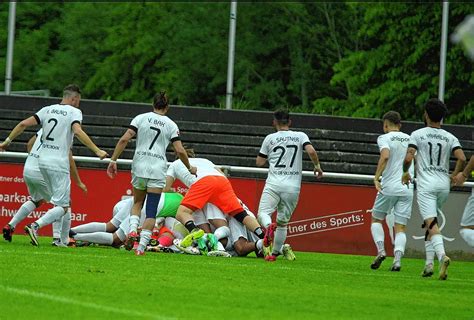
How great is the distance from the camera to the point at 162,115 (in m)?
20.0

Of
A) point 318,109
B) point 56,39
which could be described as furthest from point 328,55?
point 56,39

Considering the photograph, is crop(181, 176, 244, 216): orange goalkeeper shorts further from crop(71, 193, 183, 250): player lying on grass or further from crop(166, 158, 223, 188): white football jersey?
crop(71, 193, 183, 250): player lying on grass

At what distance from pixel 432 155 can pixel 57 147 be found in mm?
5321

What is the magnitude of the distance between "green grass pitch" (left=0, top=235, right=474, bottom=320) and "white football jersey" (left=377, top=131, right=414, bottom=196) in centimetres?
112

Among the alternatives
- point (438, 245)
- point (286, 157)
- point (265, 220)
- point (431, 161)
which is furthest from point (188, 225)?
point (438, 245)

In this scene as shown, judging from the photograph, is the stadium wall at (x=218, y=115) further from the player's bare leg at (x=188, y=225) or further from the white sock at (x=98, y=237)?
the player's bare leg at (x=188, y=225)

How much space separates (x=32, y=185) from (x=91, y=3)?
171ft

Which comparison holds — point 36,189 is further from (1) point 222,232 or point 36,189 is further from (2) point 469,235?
(2) point 469,235

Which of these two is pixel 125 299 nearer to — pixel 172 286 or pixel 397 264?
pixel 172 286

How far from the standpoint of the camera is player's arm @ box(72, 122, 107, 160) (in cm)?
1975

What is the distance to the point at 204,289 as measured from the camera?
1422cm

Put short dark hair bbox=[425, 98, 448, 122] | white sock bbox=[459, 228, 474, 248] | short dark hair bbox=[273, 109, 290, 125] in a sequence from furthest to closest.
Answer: short dark hair bbox=[273, 109, 290, 125] < white sock bbox=[459, 228, 474, 248] < short dark hair bbox=[425, 98, 448, 122]

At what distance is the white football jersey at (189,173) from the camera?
2195 cm

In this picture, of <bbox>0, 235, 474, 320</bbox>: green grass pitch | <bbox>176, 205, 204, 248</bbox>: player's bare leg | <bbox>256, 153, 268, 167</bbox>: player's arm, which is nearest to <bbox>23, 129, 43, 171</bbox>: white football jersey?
<bbox>0, 235, 474, 320</bbox>: green grass pitch
